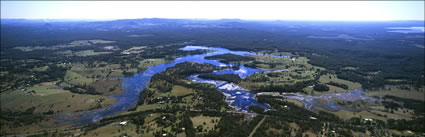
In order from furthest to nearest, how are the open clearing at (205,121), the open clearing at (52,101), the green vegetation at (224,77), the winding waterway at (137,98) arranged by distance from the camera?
the green vegetation at (224,77), the open clearing at (52,101), the winding waterway at (137,98), the open clearing at (205,121)

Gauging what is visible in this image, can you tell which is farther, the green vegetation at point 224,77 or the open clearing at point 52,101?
the green vegetation at point 224,77

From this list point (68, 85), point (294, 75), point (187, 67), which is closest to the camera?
point (68, 85)

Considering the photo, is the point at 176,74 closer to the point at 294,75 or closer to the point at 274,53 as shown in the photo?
the point at 294,75

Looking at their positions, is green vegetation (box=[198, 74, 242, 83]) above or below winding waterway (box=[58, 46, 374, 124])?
above

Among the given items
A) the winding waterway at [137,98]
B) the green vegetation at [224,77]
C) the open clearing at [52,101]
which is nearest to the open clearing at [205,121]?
the winding waterway at [137,98]

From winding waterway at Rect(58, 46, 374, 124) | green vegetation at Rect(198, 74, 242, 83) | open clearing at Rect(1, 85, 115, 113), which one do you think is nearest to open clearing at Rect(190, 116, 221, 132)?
winding waterway at Rect(58, 46, 374, 124)

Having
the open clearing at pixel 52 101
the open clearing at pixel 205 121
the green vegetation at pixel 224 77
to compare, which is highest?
the green vegetation at pixel 224 77

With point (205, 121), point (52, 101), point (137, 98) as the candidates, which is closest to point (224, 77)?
point (137, 98)

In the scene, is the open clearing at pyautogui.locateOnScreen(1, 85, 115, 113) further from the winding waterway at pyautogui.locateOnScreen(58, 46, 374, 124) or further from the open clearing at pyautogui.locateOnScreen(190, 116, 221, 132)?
the open clearing at pyautogui.locateOnScreen(190, 116, 221, 132)

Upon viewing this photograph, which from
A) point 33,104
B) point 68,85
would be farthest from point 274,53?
point 33,104

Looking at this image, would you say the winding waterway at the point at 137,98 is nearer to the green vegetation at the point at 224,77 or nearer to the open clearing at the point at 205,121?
the green vegetation at the point at 224,77

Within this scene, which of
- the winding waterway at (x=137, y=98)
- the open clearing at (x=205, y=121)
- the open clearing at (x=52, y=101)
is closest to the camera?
the open clearing at (x=205, y=121)
